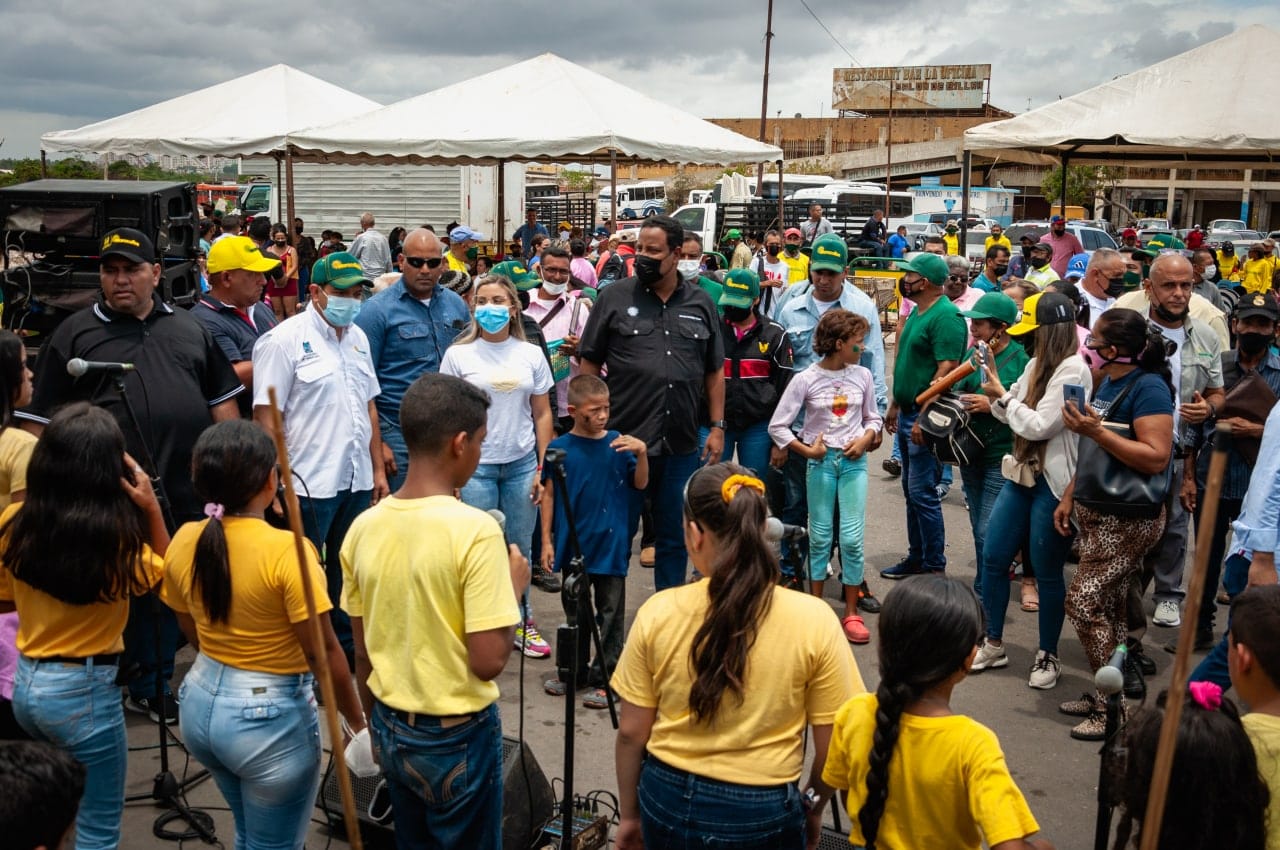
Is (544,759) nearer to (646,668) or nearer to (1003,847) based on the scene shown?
(646,668)

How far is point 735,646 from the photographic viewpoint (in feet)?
8.45

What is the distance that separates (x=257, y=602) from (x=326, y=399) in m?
2.29

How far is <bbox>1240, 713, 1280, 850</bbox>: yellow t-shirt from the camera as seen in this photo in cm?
233

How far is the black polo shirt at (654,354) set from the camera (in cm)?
564

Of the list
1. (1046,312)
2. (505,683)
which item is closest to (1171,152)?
(1046,312)

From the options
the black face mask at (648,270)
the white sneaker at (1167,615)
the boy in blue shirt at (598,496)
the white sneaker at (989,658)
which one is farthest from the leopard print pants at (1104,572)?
the black face mask at (648,270)

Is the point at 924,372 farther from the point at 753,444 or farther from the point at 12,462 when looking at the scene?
the point at 12,462

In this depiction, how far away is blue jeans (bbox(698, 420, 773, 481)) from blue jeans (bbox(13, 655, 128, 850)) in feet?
13.3

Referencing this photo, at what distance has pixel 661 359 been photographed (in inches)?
223

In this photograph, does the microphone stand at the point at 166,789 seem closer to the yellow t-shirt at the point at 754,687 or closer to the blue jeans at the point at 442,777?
the blue jeans at the point at 442,777

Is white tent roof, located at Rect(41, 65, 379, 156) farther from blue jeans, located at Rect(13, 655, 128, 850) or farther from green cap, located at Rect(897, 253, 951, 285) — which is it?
blue jeans, located at Rect(13, 655, 128, 850)

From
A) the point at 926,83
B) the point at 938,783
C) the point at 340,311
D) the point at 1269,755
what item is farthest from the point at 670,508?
the point at 926,83

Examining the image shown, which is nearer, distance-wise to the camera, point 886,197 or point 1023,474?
point 1023,474

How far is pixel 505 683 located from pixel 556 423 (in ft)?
7.21
